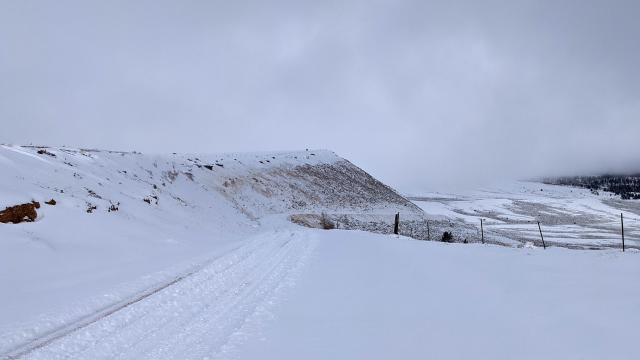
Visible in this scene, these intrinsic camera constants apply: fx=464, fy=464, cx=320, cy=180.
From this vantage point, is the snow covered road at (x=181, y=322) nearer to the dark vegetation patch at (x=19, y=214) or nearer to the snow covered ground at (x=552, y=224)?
the dark vegetation patch at (x=19, y=214)

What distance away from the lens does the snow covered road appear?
677cm

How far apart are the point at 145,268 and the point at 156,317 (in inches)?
238

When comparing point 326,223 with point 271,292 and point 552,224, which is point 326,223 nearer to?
point 271,292

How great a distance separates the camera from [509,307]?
9.20 meters

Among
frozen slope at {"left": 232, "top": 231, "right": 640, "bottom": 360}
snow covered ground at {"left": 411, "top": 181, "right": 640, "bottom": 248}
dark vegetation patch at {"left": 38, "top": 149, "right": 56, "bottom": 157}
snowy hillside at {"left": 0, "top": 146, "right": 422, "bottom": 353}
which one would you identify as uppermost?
dark vegetation patch at {"left": 38, "top": 149, "right": 56, "bottom": 157}

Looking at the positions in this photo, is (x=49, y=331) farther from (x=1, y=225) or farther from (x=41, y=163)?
(x=41, y=163)

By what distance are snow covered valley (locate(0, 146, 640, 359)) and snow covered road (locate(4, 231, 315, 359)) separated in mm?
35

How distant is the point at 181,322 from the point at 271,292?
9.74ft

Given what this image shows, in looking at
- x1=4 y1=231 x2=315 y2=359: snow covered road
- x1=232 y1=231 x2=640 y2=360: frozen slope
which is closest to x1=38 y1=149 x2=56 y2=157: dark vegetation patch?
x1=4 y1=231 x2=315 y2=359: snow covered road

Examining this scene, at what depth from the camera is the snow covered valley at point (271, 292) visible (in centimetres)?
700

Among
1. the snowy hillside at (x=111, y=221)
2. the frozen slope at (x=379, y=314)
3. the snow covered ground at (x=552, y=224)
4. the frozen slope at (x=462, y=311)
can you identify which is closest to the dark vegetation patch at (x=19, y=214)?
the snowy hillside at (x=111, y=221)

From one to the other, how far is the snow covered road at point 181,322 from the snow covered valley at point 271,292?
35 millimetres

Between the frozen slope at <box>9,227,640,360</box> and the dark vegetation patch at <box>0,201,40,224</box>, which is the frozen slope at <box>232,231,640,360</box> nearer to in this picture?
the frozen slope at <box>9,227,640,360</box>

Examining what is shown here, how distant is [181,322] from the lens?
327 inches
